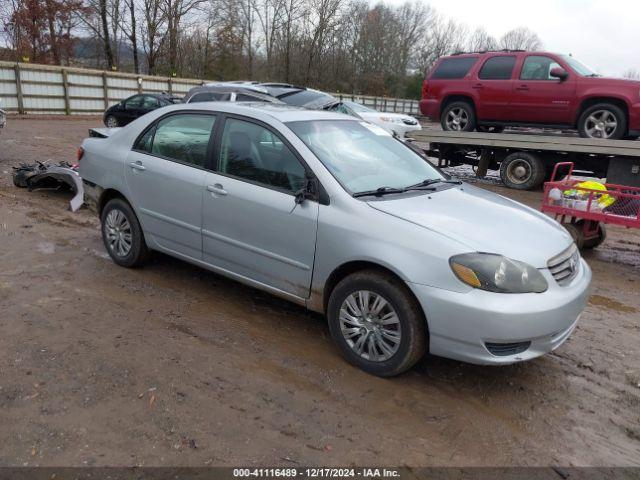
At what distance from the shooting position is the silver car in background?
3041 mm

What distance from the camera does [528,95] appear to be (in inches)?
388

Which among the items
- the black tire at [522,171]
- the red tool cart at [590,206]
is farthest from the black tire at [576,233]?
the black tire at [522,171]

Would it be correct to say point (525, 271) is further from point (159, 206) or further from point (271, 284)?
point (159, 206)

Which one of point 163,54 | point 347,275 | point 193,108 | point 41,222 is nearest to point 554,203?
point 347,275

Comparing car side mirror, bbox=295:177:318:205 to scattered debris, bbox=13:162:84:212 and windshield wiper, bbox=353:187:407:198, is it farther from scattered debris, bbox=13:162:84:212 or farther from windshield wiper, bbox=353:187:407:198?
scattered debris, bbox=13:162:84:212

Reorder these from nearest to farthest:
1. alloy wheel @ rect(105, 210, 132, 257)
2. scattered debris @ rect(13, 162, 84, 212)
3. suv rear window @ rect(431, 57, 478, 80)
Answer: alloy wheel @ rect(105, 210, 132, 257)
scattered debris @ rect(13, 162, 84, 212)
suv rear window @ rect(431, 57, 478, 80)

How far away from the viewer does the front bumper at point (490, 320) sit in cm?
294

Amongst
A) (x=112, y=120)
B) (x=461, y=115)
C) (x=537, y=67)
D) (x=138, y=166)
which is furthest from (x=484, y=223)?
(x=112, y=120)

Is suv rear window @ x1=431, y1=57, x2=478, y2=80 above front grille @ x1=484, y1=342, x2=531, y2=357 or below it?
above

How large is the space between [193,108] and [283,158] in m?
1.24

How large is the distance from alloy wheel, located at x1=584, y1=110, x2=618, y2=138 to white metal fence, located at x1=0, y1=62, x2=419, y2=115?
21.6 meters

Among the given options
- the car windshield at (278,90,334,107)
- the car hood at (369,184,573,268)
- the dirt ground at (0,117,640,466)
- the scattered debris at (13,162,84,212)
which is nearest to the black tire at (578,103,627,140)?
the car windshield at (278,90,334,107)

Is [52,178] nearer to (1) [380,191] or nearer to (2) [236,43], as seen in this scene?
(1) [380,191]

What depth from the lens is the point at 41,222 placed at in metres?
6.64
